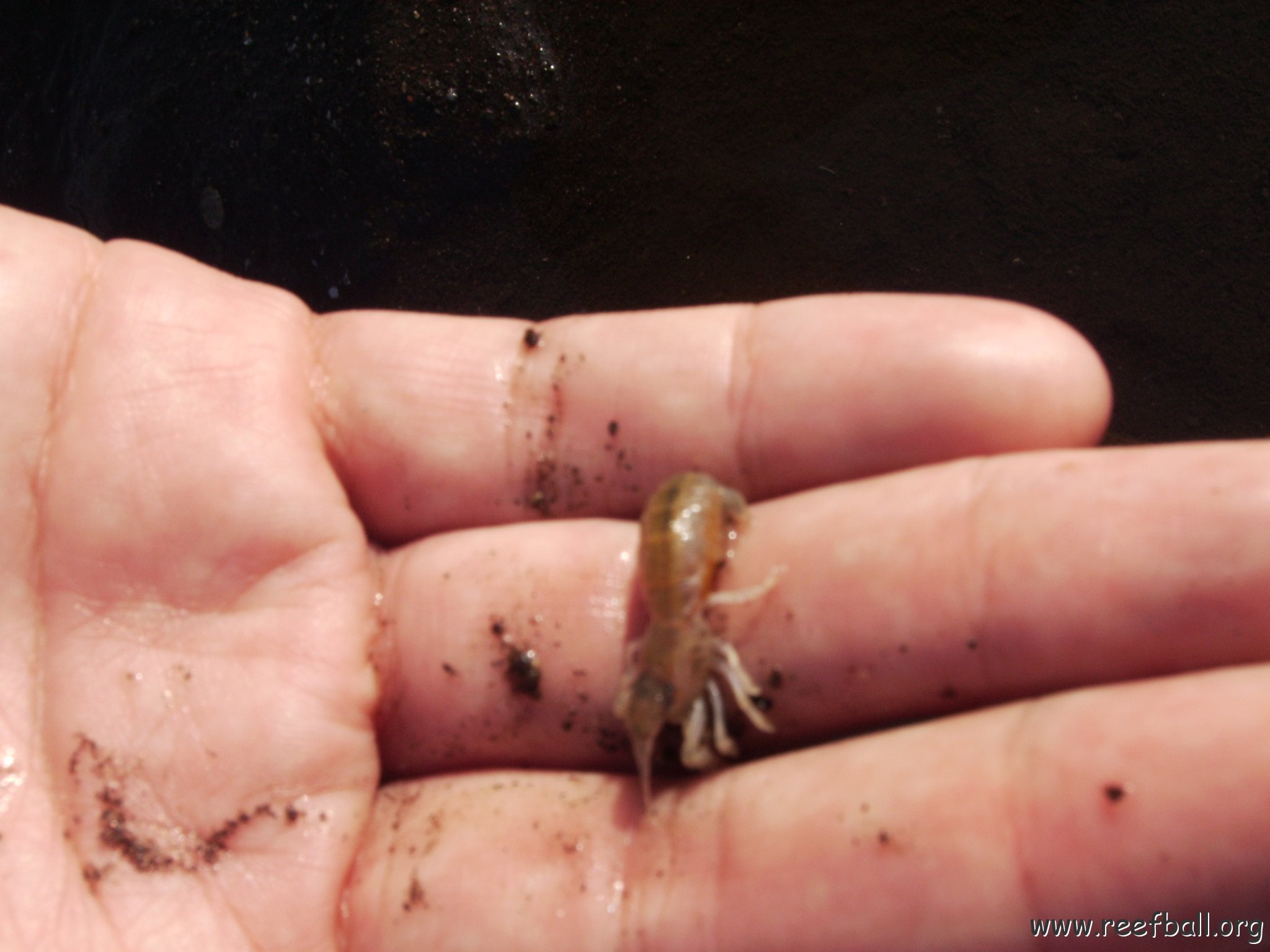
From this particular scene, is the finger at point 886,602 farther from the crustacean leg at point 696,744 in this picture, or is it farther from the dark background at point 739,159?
the dark background at point 739,159

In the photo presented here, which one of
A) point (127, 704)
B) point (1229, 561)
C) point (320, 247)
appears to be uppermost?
point (320, 247)

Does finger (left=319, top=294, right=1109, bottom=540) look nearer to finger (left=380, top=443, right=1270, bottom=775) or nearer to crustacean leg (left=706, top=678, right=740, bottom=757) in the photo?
finger (left=380, top=443, right=1270, bottom=775)

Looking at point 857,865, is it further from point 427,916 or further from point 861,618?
point 427,916

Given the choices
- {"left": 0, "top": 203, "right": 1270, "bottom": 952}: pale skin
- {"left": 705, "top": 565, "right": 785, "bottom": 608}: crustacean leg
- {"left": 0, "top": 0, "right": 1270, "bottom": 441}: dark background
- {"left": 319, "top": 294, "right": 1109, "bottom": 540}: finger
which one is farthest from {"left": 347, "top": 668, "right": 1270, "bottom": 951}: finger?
{"left": 0, "top": 0, "right": 1270, "bottom": 441}: dark background

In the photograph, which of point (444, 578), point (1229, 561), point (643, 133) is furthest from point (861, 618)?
point (643, 133)

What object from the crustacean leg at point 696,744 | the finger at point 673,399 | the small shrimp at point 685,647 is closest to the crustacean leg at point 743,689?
the small shrimp at point 685,647

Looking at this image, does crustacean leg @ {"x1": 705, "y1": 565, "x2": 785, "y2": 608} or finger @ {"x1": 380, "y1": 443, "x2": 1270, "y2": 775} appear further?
crustacean leg @ {"x1": 705, "y1": 565, "x2": 785, "y2": 608}
